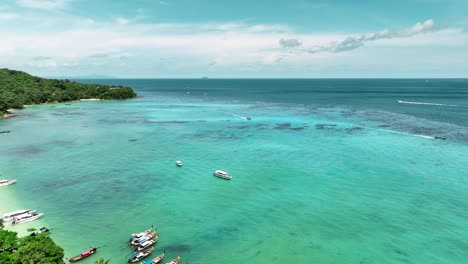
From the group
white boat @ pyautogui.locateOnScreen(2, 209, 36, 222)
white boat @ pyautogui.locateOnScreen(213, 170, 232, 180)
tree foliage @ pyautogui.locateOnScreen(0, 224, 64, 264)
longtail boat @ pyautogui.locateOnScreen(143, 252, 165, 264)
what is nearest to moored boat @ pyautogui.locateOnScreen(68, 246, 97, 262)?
tree foliage @ pyautogui.locateOnScreen(0, 224, 64, 264)

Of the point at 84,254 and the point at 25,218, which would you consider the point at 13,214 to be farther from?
the point at 84,254

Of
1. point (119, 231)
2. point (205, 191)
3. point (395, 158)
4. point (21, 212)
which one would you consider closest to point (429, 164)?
point (395, 158)

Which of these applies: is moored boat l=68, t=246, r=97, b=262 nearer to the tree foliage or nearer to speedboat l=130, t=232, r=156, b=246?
speedboat l=130, t=232, r=156, b=246

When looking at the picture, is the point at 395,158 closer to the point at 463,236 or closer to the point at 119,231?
the point at 463,236

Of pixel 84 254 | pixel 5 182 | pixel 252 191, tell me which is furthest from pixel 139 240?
pixel 5 182

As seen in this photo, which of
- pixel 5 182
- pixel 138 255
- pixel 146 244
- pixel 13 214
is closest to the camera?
pixel 138 255

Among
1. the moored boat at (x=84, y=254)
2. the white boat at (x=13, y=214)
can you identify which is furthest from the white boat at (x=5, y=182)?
the moored boat at (x=84, y=254)

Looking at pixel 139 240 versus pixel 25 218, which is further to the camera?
pixel 25 218

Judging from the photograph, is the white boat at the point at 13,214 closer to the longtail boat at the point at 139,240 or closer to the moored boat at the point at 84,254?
the moored boat at the point at 84,254

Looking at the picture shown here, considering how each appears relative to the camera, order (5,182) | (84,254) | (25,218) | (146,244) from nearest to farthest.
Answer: (84,254), (146,244), (25,218), (5,182)
